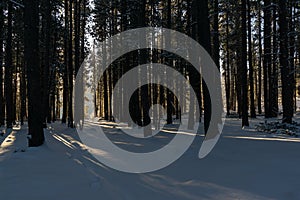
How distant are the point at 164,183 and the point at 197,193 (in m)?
0.94

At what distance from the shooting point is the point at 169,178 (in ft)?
20.7

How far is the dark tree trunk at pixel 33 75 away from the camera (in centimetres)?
1125

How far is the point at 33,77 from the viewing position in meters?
11.2

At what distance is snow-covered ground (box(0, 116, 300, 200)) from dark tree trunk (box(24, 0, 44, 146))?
2313 millimetres

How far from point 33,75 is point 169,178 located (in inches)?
277

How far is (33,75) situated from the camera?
36.9ft

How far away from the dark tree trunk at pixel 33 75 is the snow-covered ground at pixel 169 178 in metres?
2.31

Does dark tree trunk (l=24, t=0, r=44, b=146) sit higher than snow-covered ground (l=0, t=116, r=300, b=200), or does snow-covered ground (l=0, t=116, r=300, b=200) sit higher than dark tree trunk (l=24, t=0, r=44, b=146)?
dark tree trunk (l=24, t=0, r=44, b=146)

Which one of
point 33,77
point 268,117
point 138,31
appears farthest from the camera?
point 268,117

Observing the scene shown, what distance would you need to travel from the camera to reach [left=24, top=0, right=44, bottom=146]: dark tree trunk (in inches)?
443

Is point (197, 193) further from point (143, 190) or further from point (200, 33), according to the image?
point (200, 33)

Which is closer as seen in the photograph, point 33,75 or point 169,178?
point 169,178

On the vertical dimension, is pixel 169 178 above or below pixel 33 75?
below

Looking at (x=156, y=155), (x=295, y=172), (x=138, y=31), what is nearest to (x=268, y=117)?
(x=138, y=31)
